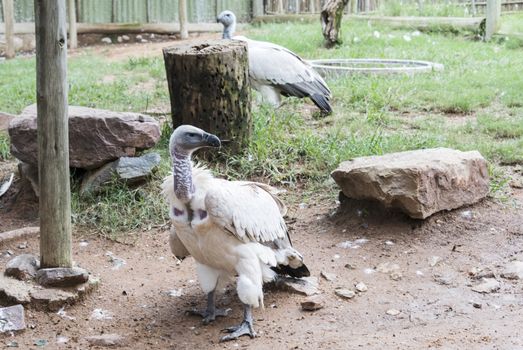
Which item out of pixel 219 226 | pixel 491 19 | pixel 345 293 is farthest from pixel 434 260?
pixel 491 19

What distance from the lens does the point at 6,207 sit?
629 cm

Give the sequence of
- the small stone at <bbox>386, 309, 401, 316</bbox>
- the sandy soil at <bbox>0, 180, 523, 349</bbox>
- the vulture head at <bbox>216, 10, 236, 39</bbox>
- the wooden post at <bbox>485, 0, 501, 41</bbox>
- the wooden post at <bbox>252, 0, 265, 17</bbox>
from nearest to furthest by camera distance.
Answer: the sandy soil at <bbox>0, 180, 523, 349</bbox> → the small stone at <bbox>386, 309, 401, 316</bbox> → the vulture head at <bbox>216, 10, 236, 39</bbox> → the wooden post at <bbox>485, 0, 501, 41</bbox> → the wooden post at <bbox>252, 0, 265, 17</bbox>

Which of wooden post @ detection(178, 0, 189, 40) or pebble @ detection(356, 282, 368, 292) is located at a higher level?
wooden post @ detection(178, 0, 189, 40)

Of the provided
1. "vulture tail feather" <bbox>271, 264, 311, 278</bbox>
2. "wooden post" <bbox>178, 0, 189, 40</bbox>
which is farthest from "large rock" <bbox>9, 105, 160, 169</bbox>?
"wooden post" <bbox>178, 0, 189, 40</bbox>

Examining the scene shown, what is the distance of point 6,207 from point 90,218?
816 mm

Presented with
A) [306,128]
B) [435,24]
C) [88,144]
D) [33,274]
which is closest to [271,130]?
[306,128]

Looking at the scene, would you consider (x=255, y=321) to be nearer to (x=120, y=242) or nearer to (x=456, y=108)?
(x=120, y=242)

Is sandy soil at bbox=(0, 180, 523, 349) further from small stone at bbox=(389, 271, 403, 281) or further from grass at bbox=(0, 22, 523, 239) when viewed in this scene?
grass at bbox=(0, 22, 523, 239)

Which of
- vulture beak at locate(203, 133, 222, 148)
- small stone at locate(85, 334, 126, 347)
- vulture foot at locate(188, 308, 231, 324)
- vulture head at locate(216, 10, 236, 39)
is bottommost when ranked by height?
small stone at locate(85, 334, 126, 347)

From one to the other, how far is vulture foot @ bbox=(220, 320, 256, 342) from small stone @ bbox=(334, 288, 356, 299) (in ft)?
2.14

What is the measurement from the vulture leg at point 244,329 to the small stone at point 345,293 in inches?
24.9

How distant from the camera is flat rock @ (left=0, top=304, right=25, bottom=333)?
13.9 feet

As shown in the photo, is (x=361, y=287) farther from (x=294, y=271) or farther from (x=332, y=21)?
(x=332, y=21)

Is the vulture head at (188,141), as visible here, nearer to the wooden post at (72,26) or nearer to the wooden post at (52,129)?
the wooden post at (52,129)
